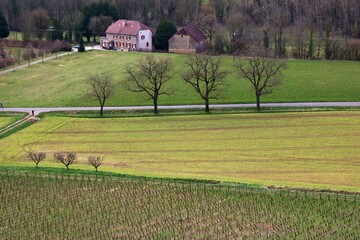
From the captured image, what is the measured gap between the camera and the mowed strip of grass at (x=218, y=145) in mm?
42656

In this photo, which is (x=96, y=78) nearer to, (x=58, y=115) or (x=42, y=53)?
(x=58, y=115)

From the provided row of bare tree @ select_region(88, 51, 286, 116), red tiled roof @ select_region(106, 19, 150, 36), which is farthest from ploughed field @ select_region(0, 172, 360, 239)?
red tiled roof @ select_region(106, 19, 150, 36)

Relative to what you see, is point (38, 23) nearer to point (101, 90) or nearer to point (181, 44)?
point (181, 44)

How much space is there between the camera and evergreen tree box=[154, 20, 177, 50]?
94.2 m

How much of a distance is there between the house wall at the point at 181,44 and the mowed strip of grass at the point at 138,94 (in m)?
6.95

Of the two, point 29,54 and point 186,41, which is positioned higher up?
point 186,41

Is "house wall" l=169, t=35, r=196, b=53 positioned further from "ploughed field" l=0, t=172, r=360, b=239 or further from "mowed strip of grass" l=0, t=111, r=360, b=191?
"ploughed field" l=0, t=172, r=360, b=239

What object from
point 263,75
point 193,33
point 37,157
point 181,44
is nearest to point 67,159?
point 37,157

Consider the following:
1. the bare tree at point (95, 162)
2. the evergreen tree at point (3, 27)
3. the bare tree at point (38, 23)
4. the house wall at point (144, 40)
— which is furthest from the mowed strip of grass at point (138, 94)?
the bare tree at point (95, 162)

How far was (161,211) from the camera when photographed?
35219 millimetres

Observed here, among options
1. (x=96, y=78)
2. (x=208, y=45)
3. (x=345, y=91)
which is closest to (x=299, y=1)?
(x=208, y=45)

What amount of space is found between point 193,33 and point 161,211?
59.9 meters

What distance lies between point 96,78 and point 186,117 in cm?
1150

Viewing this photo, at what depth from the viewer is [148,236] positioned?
31844 millimetres
